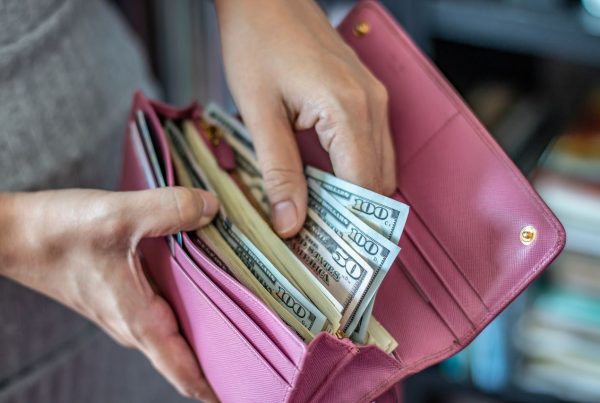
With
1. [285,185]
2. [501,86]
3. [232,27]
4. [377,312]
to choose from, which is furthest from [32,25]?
[501,86]

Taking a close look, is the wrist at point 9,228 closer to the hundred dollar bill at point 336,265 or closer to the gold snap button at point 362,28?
the hundred dollar bill at point 336,265

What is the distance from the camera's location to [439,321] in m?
0.61

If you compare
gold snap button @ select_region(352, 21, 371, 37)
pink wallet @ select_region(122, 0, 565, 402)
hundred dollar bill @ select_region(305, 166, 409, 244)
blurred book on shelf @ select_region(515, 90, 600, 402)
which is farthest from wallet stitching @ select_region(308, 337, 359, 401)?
blurred book on shelf @ select_region(515, 90, 600, 402)

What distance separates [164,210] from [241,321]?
11cm

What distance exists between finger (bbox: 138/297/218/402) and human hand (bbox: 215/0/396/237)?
14 centimetres

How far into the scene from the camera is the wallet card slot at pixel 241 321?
516mm

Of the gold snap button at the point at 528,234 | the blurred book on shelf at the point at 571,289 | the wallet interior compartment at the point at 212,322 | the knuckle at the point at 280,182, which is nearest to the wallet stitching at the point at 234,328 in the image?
the wallet interior compartment at the point at 212,322

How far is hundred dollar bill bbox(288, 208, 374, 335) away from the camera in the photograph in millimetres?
561

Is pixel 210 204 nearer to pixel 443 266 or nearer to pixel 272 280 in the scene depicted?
pixel 272 280

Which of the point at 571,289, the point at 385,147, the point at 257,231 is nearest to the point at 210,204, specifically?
the point at 257,231

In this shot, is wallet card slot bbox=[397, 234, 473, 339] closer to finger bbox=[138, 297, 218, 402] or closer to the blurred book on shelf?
finger bbox=[138, 297, 218, 402]

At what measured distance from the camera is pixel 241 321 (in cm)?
54

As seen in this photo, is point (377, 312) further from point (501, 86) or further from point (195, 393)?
point (501, 86)

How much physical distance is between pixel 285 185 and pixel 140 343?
0.21 metres
